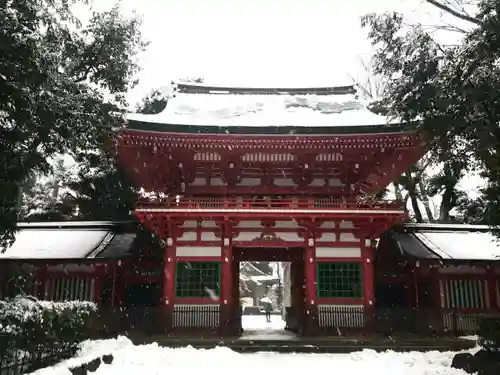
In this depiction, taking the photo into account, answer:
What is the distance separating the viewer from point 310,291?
16.0 meters

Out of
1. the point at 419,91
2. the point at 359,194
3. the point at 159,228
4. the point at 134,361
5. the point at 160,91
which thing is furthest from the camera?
the point at 160,91

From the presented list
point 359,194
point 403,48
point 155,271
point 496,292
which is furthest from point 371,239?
point 155,271

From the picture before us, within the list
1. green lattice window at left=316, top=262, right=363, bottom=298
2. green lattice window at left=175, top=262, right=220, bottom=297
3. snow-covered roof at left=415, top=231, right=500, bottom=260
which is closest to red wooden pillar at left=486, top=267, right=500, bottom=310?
snow-covered roof at left=415, top=231, right=500, bottom=260

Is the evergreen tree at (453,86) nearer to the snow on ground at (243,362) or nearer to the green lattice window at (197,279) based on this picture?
the snow on ground at (243,362)

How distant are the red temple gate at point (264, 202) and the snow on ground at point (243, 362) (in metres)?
3.11

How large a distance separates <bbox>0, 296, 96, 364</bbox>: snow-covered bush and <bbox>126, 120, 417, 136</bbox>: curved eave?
20.8ft

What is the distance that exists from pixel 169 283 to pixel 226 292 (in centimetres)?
213

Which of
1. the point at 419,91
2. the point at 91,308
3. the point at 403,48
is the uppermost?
the point at 403,48

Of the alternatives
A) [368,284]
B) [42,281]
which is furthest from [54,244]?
[368,284]

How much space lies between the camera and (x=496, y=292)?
56.8 ft

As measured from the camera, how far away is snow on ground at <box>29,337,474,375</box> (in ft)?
33.3

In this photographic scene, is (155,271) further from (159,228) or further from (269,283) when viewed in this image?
(269,283)

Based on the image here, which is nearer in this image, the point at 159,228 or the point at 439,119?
the point at 439,119

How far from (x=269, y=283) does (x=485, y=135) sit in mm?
41774
